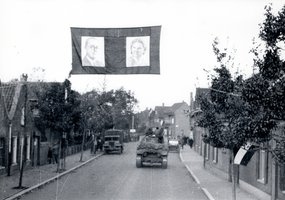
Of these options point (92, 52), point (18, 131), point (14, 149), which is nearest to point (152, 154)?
point (18, 131)

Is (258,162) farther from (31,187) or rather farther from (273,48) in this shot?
(273,48)

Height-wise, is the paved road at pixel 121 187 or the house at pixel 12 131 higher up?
the house at pixel 12 131

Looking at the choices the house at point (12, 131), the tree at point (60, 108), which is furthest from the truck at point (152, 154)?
the house at point (12, 131)

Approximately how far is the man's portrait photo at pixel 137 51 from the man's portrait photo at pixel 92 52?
2.79 ft

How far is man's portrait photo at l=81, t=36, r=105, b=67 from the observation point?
14.8 m

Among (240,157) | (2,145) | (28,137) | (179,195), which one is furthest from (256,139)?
(28,137)

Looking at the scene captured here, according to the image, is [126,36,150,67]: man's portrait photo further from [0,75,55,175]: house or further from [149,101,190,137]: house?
[149,101,190,137]: house

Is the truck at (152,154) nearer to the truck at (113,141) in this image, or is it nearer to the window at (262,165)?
the window at (262,165)

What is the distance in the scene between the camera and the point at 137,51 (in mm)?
14734

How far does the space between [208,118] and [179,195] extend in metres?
3.10

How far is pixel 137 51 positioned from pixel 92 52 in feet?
4.88

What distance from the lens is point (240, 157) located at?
15070 millimetres

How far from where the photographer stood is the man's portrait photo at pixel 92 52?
48.7 ft

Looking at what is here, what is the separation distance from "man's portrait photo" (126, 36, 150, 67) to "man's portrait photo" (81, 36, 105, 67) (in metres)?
0.85
